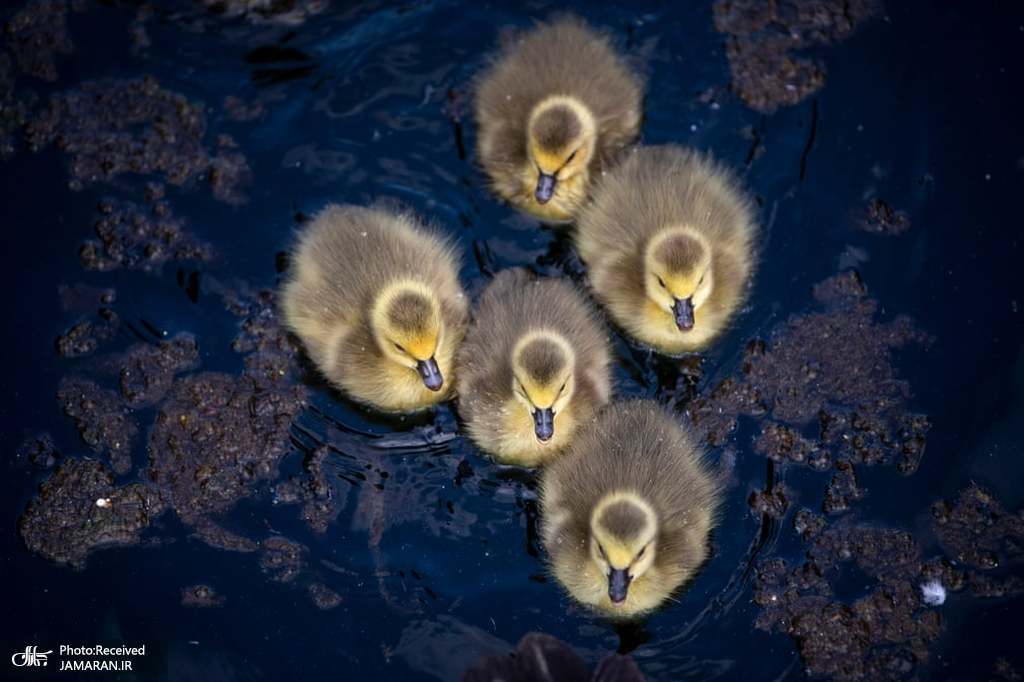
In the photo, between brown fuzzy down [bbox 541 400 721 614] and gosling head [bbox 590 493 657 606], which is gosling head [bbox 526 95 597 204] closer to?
brown fuzzy down [bbox 541 400 721 614]

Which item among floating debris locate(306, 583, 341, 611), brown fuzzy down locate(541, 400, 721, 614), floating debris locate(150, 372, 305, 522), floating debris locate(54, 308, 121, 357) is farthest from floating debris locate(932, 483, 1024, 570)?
floating debris locate(54, 308, 121, 357)

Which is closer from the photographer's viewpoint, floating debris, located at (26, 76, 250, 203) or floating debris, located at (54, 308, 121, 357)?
floating debris, located at (54, 308, 121, 357)

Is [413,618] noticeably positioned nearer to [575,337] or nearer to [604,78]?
[575,337]

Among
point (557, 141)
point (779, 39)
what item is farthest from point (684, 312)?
point (779, 39)

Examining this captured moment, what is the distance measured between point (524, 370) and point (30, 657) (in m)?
1.58

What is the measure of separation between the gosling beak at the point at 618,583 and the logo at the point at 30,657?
5.15 feet

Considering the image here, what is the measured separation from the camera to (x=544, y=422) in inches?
121

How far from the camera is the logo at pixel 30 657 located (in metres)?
3.24

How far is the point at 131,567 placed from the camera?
3.28 metres

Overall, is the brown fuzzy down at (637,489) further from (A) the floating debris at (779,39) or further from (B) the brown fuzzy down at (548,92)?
(A) the floating debris at (779,39)

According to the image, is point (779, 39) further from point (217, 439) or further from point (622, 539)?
point (217, 439)

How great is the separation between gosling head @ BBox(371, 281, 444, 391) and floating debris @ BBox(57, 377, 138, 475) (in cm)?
81

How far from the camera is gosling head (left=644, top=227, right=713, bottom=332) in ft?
10.3

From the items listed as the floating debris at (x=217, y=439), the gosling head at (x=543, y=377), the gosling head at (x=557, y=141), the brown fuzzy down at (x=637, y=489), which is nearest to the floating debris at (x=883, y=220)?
the gosling head at (x=557, y=141)
